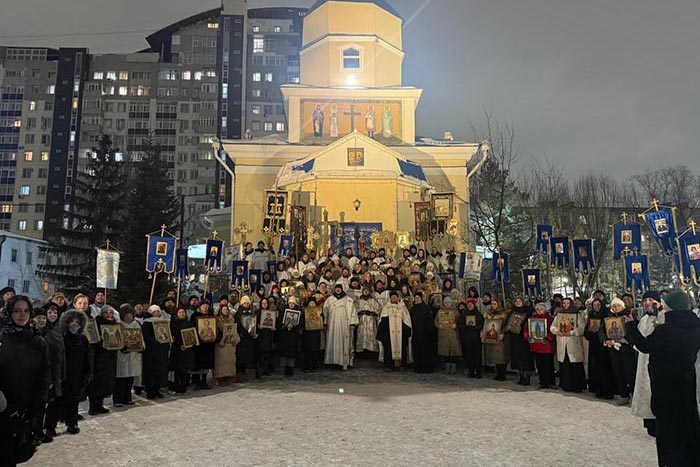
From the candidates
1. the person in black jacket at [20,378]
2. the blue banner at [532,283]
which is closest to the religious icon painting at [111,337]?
the person in black jacket at [20,378]

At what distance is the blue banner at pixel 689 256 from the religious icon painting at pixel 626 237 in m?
1.90

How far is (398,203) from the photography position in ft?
73.0

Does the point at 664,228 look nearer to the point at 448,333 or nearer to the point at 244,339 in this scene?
the point at 448,333

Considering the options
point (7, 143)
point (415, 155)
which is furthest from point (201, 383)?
point (7, 143)

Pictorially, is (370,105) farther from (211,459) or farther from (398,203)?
(211,459)

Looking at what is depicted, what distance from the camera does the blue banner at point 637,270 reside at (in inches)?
488

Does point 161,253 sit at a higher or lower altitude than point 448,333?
higher

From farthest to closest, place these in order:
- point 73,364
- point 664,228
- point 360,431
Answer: point 664,228 → point 73,364 → point 360,431

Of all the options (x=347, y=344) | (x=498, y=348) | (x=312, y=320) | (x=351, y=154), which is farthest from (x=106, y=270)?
(x=351, y=154)

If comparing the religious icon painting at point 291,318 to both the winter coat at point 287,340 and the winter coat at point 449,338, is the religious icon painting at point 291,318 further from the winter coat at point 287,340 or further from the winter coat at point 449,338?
the winter coat at point 449,338

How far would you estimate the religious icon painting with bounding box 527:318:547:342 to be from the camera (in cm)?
1102

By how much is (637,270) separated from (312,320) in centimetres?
749

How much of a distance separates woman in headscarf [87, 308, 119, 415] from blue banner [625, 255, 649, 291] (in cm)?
1085

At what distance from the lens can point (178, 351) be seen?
1033 centimetres
